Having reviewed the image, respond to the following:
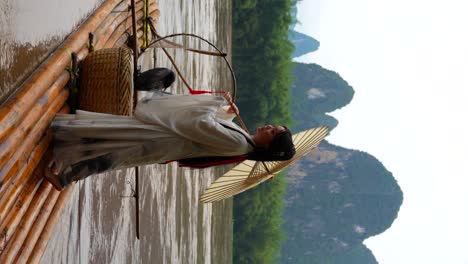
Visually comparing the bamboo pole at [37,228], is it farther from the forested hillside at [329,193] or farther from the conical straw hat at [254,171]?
the forested hillside at [329,193]

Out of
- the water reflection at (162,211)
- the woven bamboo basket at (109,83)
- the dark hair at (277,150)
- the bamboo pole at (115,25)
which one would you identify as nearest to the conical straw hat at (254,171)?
the dark hair at (277,150)

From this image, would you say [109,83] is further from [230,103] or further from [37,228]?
[37,228]

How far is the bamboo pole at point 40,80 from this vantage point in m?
3.46

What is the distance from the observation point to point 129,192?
7312mm

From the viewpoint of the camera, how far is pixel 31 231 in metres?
4.09

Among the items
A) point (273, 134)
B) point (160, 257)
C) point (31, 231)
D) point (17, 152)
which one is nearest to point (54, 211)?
point (31, 231)

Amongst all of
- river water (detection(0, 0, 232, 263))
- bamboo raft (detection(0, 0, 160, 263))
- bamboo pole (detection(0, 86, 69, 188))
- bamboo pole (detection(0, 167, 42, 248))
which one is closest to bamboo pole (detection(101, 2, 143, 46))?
river water (detection(0, 0, 232, 263))

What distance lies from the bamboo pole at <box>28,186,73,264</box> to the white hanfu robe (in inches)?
19.7

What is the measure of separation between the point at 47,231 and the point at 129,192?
9.62ft

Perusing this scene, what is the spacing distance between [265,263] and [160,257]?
20627 millimetres

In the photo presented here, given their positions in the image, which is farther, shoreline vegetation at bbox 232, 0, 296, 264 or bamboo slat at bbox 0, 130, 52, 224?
shoreline vegetation at bbox 232, 0, 296, 264

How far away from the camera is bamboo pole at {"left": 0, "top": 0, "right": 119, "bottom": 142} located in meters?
3.46

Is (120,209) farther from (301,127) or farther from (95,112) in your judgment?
(301,127)

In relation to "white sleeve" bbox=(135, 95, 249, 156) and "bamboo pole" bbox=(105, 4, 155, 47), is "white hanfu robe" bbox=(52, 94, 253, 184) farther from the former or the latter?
"bamboo pole" bbox=(105, 4, 155, 47)
